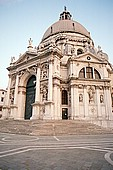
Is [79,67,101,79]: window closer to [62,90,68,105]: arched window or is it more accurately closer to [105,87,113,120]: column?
[105,87,113,120]: column

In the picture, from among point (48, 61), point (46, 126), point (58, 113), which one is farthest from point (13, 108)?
point (46, 126)

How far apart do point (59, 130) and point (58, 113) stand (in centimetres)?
830

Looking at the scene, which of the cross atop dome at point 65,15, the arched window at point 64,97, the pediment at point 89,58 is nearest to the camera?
the arched window at point 64,97

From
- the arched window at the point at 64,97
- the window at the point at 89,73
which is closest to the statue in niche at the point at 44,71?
the arched window at the point at 64,97

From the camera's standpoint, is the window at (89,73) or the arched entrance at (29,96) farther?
the arched entrance at (29,96)

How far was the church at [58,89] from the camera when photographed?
22.7 meters

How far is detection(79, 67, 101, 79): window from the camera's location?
84.5 feet

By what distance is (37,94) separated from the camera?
2359cm

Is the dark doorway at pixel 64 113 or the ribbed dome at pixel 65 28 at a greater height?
the ribbed dome at pixel 65 28

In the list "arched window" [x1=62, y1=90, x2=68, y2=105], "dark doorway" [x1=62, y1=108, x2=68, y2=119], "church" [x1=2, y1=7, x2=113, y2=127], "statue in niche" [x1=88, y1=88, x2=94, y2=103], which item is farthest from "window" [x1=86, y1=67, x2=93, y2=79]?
"dark doorway" [x1=62, y1=108, x2=68, y2=119]

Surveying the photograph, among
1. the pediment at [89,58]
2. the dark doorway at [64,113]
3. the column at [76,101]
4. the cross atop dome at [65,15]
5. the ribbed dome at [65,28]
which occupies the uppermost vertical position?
the cross atop dome at [65,15]

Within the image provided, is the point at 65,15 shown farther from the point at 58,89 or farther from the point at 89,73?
the point at 58,89

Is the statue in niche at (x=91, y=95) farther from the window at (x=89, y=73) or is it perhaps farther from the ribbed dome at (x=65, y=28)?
the ribbed dome at (x=65, y=28)

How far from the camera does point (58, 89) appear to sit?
78.9ft
